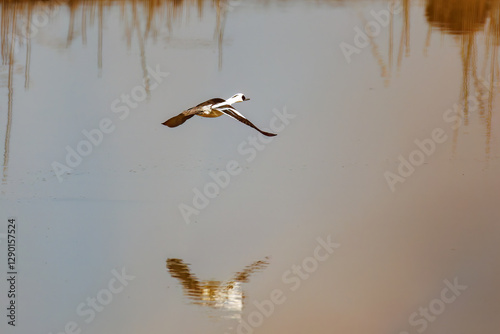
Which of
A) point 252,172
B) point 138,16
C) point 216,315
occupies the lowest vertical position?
point 216,315

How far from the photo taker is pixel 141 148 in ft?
6.35

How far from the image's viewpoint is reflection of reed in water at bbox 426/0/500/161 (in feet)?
6.05

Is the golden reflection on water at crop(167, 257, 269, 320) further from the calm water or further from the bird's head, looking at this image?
the bird's head

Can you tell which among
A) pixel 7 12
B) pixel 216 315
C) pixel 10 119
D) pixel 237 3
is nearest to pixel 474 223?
pixel 216 315

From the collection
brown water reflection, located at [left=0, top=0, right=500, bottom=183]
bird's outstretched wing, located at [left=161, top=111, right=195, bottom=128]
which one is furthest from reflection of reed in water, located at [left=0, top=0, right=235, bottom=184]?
bird's outstretched wing, located at [left=161, top=111, right=195, bottom=128]

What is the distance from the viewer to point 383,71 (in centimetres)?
189

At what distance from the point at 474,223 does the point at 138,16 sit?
125 cm

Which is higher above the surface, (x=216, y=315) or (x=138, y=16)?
(x=138, y=16)

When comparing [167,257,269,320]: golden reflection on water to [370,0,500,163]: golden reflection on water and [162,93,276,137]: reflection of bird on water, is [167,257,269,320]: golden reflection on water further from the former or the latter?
[370,0,500,163]: golden reflection on water

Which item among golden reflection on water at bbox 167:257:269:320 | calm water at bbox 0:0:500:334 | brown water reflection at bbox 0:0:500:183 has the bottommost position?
golden reflection on water at bbox 167:257:269:320

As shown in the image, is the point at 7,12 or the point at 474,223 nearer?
the point at 474,223

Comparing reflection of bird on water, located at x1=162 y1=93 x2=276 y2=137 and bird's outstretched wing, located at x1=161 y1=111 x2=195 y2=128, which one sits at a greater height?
reflection of bird on water, located at x1=162 y1=93 x2=276 y2=137

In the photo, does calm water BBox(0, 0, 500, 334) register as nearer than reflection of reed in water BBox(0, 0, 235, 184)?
Yes

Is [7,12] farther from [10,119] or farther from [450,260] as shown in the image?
[450,260]
